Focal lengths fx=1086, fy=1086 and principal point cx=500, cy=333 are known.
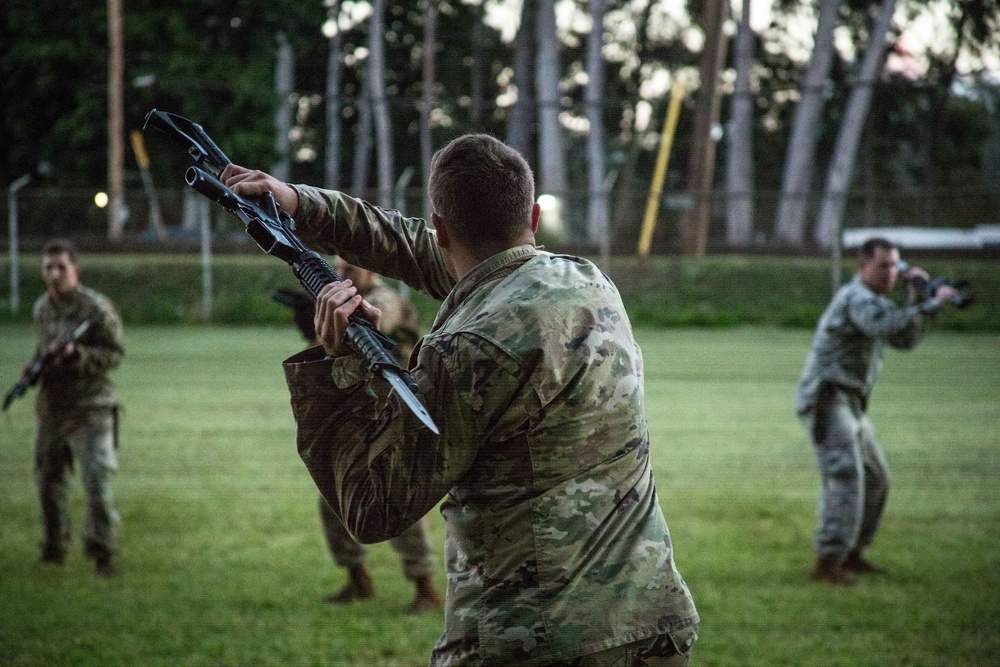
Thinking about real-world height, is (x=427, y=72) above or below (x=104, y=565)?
above

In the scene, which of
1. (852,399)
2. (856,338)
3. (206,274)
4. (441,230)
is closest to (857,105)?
(206,274)

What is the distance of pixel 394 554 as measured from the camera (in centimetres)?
814

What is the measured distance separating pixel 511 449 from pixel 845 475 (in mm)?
5409

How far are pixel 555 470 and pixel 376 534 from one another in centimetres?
43

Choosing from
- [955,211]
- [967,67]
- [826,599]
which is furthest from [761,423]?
[967,67]

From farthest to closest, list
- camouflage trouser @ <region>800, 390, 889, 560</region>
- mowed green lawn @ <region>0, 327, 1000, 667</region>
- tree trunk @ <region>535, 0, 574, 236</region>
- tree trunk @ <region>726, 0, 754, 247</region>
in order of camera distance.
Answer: tree trunk @ <region>535, 0, 574, 236</region> < tree trunk @ <region>726, 0, 754, 247</region> < camouflage trouser @ <region>800, 390, 889, 560</region> < mowed green lawn @ <region>0, 327, 1000, 667</region>

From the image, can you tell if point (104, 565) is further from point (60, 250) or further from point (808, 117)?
point (808, 117)

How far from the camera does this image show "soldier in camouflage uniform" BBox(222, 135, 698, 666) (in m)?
2.42

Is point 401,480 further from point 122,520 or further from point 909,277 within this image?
point 122,520

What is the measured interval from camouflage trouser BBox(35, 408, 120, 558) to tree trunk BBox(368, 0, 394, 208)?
21311mm

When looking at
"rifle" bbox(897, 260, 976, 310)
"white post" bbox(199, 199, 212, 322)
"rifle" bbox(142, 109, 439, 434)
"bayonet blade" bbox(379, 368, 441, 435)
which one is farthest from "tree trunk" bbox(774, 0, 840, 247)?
"bayonet blade" bbox(379, 368, 441, 435)

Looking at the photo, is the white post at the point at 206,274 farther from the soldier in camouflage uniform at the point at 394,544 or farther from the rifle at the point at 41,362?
the soldier in camouflage uniform at the point at 394,544

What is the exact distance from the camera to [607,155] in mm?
52469

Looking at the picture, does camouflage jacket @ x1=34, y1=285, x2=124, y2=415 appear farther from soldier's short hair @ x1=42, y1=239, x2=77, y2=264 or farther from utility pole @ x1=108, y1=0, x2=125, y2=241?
utility pole @ x1=108, y1=0, x2=125, y2=241
